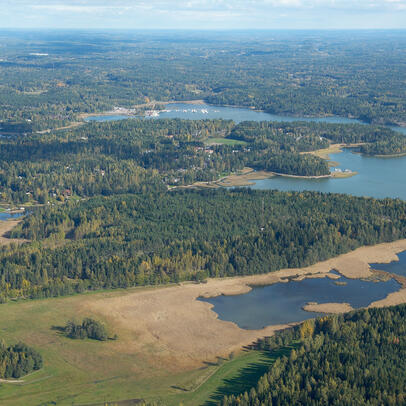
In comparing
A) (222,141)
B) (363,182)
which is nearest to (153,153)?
(222,141)

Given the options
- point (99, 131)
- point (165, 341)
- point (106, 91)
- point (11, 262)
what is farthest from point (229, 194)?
point (106, 91)

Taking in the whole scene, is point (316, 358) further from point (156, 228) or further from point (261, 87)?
point (261, 87)

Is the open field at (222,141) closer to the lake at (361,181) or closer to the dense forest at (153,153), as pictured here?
Result: the dense forest at (153,153)

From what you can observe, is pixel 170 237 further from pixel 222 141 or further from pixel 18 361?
pixel 222 141

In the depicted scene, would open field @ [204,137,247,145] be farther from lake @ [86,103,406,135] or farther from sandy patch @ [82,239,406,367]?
sandy patch @ [82,239,406,367]

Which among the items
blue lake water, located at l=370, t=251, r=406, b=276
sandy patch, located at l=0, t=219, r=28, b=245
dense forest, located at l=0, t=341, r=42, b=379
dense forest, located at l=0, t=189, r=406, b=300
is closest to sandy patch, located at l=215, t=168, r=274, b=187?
dense forest, located at l=0, t=189, r=406, b=300

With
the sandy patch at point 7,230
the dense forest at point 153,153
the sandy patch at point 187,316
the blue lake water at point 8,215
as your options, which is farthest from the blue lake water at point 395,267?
the blue lake water at point 8,215

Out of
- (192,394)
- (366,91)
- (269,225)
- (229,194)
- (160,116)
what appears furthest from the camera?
(366,91)
